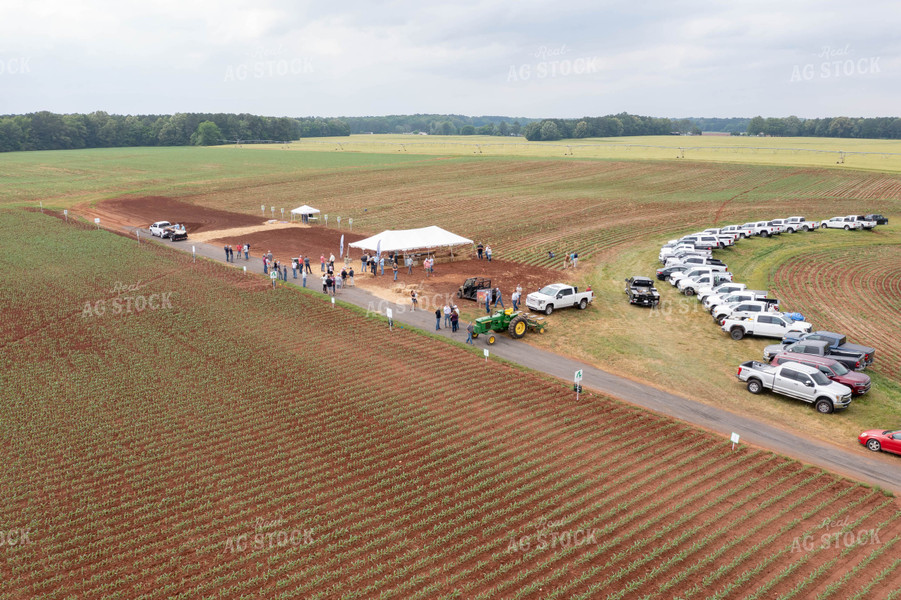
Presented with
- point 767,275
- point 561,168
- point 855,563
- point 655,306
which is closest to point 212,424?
point 855,563

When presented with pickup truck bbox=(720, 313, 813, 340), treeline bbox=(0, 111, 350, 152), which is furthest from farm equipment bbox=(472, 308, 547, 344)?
treeline bbox=(0, 111, 350, 152)

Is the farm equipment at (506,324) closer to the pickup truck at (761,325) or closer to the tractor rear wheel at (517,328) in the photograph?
the tractor rear wheel at (517,328)

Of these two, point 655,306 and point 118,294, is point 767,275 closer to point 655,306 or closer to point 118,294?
point 655,306

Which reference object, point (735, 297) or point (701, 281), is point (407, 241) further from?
point (735, 297)

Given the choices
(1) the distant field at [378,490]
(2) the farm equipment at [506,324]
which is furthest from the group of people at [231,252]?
(2) the farm equipment at [506,324]

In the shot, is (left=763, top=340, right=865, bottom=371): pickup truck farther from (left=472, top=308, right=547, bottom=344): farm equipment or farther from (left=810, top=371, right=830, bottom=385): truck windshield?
(left=472, top=308, right=547, bottom=344): farm equipment

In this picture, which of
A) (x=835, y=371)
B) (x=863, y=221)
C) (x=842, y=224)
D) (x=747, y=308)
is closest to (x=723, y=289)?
(x=747, y=308)
